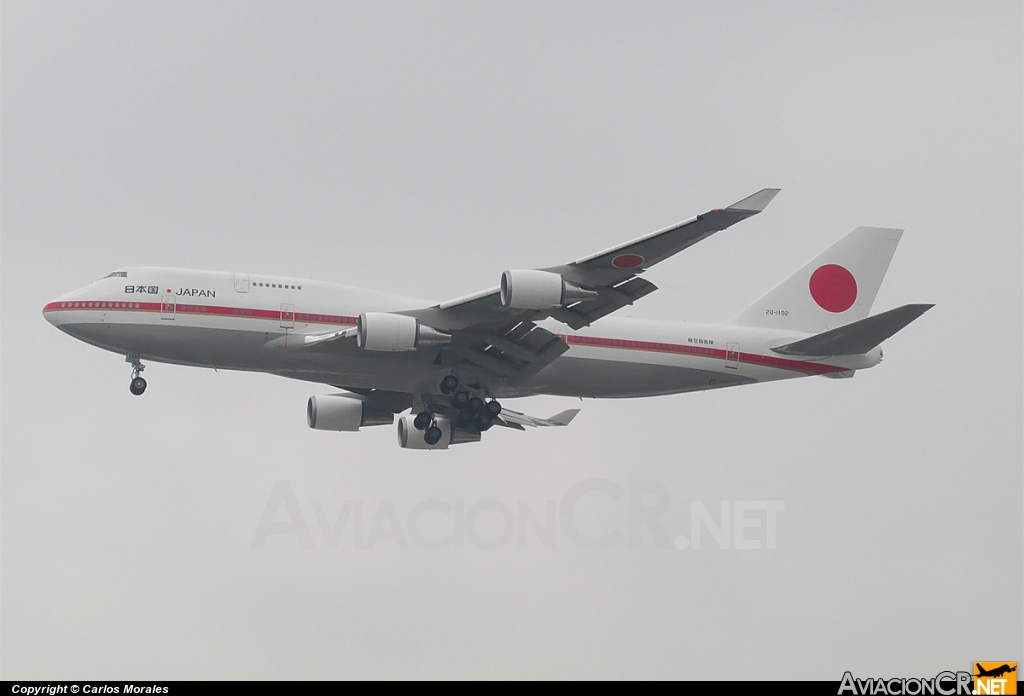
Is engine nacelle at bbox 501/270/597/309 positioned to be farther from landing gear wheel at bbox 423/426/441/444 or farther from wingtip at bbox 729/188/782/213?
landing gear wheel at bbox 423/426/441/444

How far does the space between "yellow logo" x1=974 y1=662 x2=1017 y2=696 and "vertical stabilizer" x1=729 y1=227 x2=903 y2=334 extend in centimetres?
1344

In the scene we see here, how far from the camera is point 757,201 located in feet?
104

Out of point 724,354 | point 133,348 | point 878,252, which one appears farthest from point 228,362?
point 878,252

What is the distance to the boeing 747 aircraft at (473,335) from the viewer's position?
118ft

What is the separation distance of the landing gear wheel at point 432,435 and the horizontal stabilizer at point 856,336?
11633 millimetres

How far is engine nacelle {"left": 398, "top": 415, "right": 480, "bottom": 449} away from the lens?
4219 cm

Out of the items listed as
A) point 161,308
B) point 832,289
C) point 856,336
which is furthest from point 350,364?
point 832,289

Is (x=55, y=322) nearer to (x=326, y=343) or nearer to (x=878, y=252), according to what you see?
(x=326, y=343)

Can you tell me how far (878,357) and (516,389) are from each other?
12.2 meters

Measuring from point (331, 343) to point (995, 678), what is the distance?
20837 mm

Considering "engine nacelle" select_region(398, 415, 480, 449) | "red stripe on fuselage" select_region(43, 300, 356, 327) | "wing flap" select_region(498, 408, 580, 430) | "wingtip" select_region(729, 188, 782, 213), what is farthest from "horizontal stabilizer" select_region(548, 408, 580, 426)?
"wingtip" select_region(729, 188, 782, 213)

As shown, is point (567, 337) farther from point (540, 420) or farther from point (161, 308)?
point (161, 308)

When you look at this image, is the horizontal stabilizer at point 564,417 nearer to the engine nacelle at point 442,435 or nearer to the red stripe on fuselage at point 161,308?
the engine nacelle at point 442,435

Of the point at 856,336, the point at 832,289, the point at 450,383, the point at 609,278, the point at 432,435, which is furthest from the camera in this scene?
the point at 832,289
